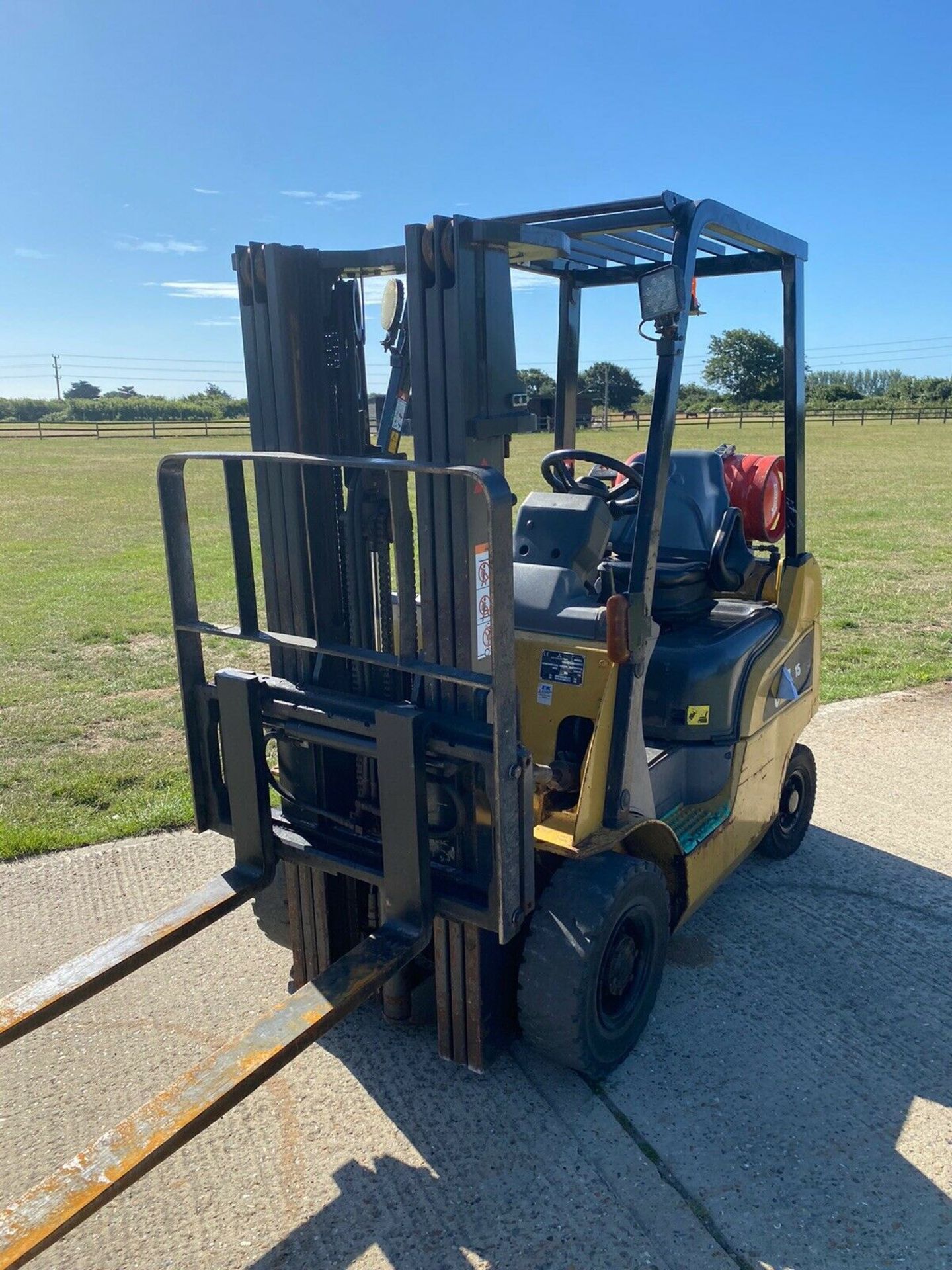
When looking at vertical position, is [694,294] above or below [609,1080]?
above

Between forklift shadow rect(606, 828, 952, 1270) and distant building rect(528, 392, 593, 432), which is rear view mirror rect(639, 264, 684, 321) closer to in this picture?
distant building rect(528, 392, 593, 432)

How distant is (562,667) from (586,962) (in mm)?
984

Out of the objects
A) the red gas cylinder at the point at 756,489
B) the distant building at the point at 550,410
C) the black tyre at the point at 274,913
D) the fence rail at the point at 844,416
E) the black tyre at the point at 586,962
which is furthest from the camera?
the fence rail at the point at 844,416

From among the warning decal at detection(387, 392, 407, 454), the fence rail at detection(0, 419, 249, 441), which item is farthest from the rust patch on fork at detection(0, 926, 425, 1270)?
the fence rail at detection(0, 419, 249, 441)

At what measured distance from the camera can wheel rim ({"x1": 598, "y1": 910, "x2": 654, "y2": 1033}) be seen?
3.30m

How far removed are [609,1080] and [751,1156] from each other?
0.52 m

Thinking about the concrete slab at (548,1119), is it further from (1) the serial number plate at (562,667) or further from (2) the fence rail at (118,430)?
(2) the fence rail at (118,430)

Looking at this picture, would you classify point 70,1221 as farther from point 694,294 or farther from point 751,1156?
point 694,294

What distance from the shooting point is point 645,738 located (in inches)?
163

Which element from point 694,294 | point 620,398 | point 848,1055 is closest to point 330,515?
point 694,294

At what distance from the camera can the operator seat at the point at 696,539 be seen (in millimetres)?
4215

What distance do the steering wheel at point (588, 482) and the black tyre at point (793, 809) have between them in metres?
1.56

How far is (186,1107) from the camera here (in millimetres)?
2330

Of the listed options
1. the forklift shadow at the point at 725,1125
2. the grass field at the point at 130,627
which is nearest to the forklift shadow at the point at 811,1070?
the forklift shadow at the point at 725,1125
